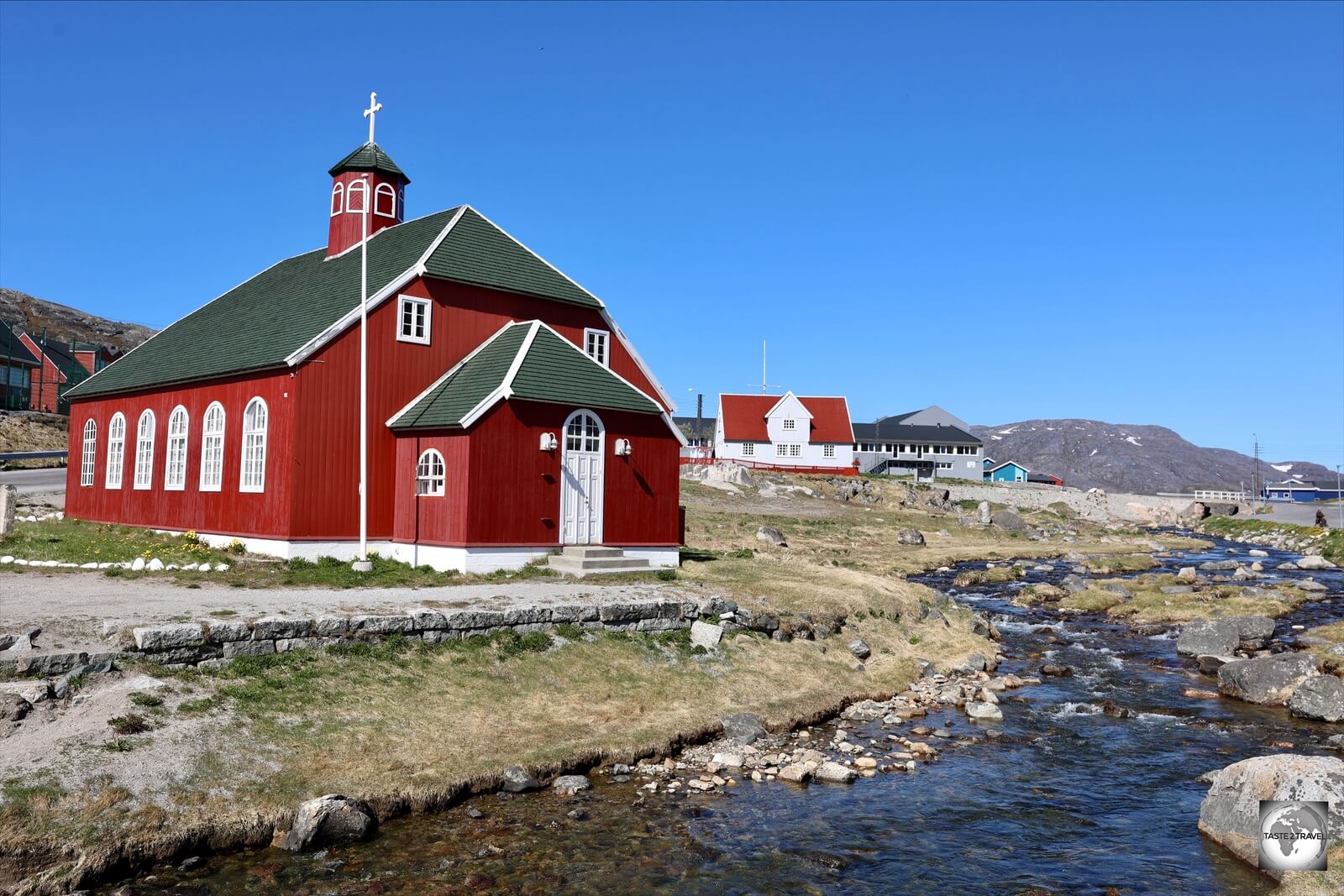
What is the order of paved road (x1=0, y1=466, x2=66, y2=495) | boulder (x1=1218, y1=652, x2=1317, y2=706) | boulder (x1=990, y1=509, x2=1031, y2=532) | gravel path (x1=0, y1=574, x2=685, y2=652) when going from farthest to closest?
boulder (x1=990, y1=509, x2=1031, y2=532) < paved road (x1=0, y1=466, x2=66, y2=495) < boulder (x1=1218, y1=652, x2=1317, y2=706) < gravel path (x1=0, y1=574, x2=685, y2=652)

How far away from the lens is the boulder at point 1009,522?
60.4m

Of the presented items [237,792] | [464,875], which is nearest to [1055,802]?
[464,875]

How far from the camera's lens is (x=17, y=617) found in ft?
45.3

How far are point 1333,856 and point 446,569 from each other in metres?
17.2

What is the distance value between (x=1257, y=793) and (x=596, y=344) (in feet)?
69.5

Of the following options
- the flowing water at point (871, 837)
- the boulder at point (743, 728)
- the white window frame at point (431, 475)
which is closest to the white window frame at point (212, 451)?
the white window frame at point (431, 475)

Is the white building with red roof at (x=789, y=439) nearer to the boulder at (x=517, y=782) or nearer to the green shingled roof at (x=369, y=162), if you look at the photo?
the green shingled roof at (x=369, y=162)

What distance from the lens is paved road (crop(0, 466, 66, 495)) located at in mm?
39844

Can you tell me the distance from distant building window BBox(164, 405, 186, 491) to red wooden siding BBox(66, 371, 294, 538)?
0.21 m

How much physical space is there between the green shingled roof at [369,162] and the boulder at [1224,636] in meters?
26.0

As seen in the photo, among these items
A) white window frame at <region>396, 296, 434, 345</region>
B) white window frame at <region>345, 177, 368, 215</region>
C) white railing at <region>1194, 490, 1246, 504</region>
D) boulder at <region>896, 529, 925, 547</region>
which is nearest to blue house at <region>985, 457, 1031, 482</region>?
white railing at <region>1194, 490, 1246, 504</region>

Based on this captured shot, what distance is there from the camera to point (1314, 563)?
44.7 meters

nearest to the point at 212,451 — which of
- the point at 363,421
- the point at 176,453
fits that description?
the point at 176,453

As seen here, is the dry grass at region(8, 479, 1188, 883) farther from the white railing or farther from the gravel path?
the white railing
